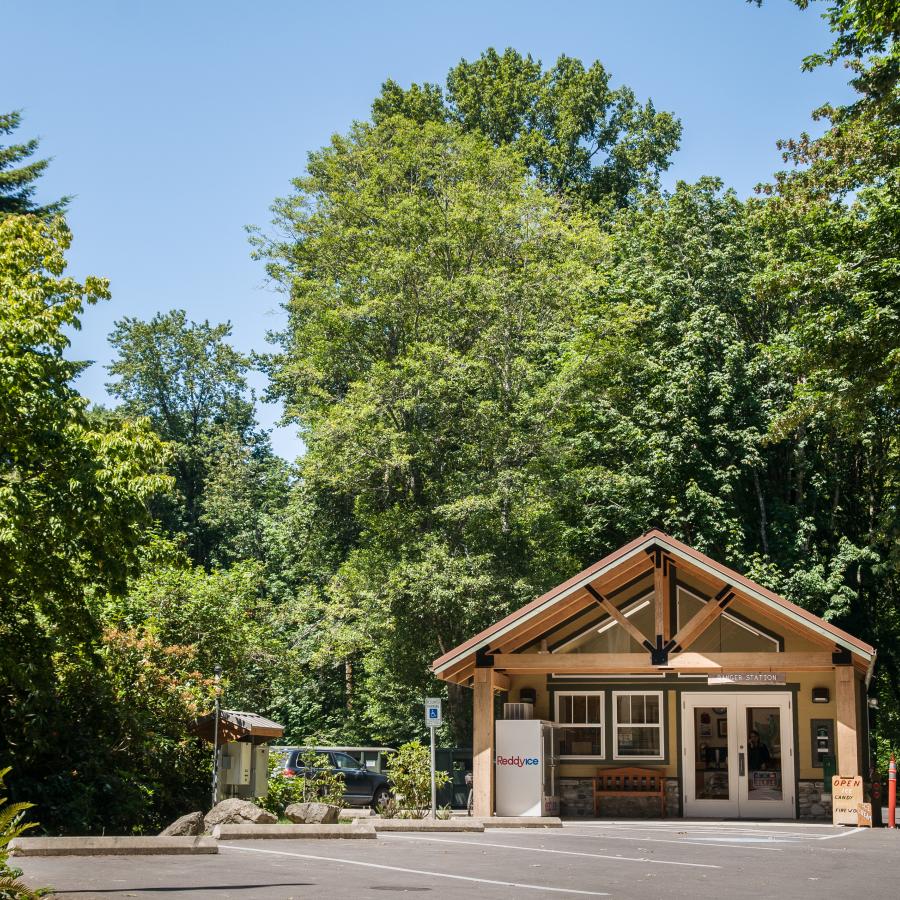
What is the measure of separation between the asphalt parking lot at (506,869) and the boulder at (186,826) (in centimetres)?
78

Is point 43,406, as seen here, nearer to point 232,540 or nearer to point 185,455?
point 232,540

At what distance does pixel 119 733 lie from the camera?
21.2 metres

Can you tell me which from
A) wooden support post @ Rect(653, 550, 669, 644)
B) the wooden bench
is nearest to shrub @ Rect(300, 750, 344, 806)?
the wooden bench

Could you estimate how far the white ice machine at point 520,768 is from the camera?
22.9 meters

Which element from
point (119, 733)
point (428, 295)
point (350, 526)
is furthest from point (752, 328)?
point (119, 733)

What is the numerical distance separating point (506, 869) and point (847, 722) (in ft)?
37.3

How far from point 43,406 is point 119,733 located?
20.8 ft

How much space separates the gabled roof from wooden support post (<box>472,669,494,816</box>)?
620mm

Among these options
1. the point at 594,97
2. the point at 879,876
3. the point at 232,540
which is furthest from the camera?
the point at 232,540

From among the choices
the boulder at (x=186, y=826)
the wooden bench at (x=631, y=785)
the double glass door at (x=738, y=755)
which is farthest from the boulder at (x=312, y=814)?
the double glass door at (x=738, y=755)

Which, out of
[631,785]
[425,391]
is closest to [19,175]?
[425,391]

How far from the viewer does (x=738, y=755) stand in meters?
25.5

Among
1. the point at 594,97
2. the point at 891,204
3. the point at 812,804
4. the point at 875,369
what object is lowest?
the point at 812,804

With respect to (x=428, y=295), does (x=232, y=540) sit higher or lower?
lower
